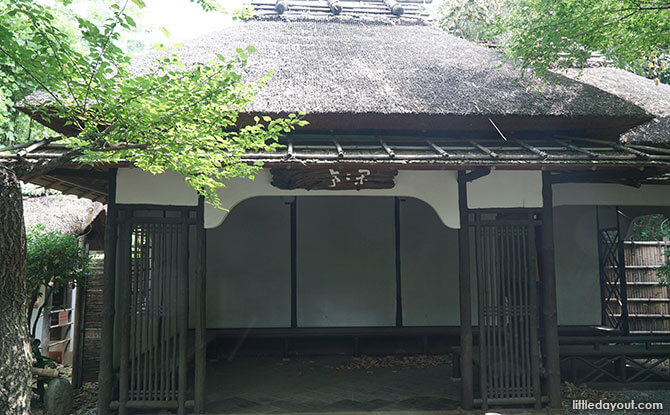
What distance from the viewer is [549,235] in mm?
4887

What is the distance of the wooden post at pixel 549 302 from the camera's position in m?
4.74

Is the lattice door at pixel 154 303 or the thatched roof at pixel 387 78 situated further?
the thatched roof at pixel 387 78

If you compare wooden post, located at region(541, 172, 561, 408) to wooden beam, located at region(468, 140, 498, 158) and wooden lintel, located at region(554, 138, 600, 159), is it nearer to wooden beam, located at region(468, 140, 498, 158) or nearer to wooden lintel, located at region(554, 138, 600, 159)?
wooden lintel, located at region(554, 138, 600, 159)

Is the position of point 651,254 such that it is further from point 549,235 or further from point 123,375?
point 123,375

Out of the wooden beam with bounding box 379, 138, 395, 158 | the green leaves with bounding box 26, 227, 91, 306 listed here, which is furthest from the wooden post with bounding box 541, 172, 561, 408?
the green leaves with bounding box 26, 227, 91, 306

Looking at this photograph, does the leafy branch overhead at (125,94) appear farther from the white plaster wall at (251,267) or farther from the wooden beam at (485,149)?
the white plaster wall at (251,267)

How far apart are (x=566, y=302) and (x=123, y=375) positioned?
6.71 meters

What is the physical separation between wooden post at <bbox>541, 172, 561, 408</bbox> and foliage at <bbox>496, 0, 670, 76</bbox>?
1.44m

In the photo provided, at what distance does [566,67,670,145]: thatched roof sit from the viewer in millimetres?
5488

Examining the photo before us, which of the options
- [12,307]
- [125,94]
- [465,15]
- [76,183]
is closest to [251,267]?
[76,183]

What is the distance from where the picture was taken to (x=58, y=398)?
4.80 meters

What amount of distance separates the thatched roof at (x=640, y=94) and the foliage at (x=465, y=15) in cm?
554

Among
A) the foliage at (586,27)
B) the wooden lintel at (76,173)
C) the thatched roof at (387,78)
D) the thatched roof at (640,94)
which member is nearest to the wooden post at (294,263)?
the thatched roof at (387,78)

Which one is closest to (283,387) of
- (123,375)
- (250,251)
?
(123,375)
